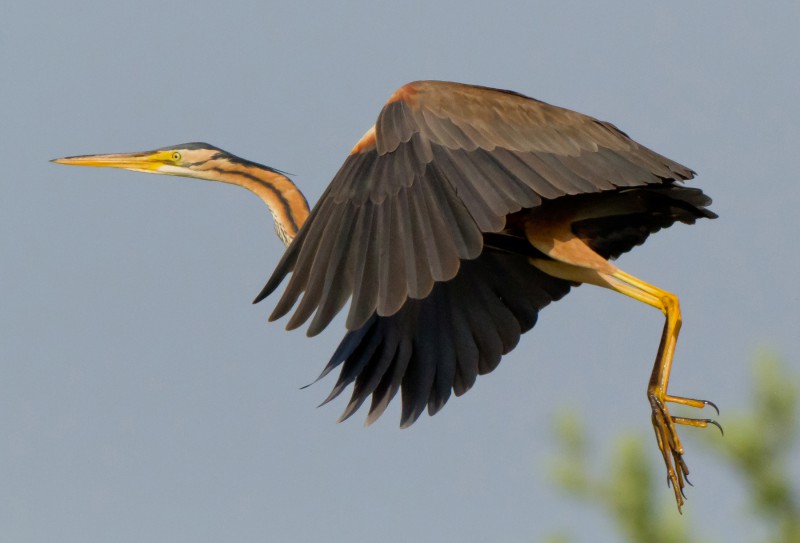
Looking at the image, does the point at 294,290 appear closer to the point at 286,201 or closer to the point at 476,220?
the point at 476,220

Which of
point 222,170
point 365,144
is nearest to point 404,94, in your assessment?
point 365,144

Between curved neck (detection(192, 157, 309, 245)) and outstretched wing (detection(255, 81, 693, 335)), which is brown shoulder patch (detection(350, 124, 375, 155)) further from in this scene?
curved neck (detection(192, 157, 309, 245))

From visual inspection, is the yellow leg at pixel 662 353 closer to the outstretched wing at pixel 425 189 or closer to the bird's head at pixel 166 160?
the outstretched wing at pixel 425 189

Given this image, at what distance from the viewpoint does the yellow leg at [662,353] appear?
5629mm

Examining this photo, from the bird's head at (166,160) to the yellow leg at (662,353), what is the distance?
5.46ft

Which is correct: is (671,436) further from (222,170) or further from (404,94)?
(222,170)

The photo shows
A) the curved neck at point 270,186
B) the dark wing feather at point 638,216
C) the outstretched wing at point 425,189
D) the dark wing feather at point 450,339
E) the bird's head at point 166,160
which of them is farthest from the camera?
the bird's head at point 166,160

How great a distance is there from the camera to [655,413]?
5695 mm

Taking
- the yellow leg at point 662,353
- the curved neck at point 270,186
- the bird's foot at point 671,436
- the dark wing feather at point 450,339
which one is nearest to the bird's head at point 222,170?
the curved neck at point 270,186

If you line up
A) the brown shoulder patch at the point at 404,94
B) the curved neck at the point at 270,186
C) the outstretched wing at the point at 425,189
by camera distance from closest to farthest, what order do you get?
the outstretched wing at the point at 425,189
the brown shoulder patch at the point at 404,94
the curved neck at the point at 270,186

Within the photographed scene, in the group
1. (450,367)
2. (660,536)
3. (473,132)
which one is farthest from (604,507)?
(473,132)

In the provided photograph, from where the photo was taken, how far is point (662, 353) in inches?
228

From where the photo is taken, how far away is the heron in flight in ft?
16.3

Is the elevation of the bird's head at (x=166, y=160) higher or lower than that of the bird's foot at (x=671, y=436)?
higher
